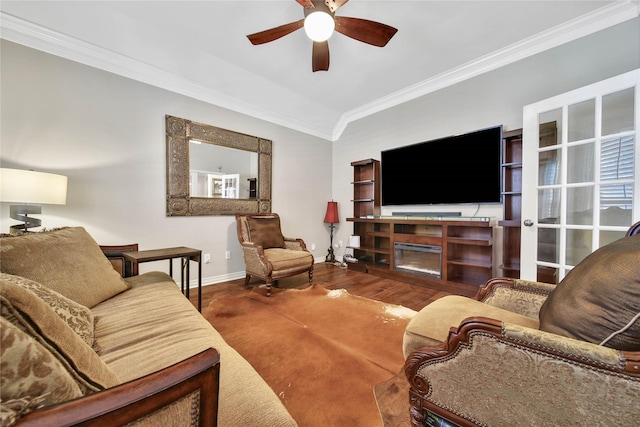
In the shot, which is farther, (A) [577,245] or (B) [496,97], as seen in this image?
(B) [496,97]

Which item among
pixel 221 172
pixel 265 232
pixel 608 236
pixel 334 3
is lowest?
pixel 265 232

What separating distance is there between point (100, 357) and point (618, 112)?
136 inches

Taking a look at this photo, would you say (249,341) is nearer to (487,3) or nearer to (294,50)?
(294,50)

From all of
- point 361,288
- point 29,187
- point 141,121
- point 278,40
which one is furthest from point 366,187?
point 29,187

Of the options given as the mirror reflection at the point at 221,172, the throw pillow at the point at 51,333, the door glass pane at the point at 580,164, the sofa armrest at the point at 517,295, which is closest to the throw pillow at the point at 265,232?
the mirror reflection at the point at 221,172

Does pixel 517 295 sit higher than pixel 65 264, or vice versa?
pixel 65 264

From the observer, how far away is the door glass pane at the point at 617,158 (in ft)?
5.76

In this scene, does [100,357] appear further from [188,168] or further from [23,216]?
[188,168]

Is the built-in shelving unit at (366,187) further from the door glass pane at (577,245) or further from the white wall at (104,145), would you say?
the door glass pane at (577,245)

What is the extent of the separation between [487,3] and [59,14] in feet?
12.4

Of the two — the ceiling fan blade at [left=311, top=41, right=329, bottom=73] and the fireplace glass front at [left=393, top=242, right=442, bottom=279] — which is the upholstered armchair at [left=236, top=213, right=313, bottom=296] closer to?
the fireplace glass front at [left=393, top=242, right=442, bottom=279]

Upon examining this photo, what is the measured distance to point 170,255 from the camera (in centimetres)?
183

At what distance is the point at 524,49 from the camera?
2.57 metres

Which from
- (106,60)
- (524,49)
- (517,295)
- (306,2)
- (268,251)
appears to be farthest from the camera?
(268,251)
